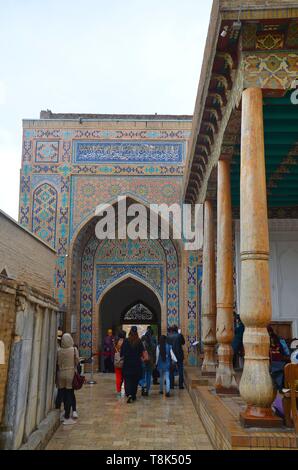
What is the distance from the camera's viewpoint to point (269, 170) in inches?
Result: 329

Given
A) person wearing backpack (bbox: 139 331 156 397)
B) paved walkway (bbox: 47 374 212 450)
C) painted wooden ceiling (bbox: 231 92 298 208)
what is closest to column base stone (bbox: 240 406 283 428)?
paved walkway (bbox: 47 374 212 450)

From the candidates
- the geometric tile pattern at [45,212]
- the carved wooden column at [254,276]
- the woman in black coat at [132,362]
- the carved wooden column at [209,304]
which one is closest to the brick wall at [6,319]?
the carved wooden column at [254,276]

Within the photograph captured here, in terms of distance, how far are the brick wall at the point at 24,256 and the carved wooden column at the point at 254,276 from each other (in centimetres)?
446

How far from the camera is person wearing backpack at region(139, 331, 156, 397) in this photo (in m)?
8.18

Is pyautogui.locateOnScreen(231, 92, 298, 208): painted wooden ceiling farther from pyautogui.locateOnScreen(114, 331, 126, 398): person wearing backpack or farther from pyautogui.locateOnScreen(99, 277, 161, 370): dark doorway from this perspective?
pyautogui.locateOnScreen(99, 277, 161, 370): dark doorway

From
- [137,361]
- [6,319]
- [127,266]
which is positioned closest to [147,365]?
[137,361]

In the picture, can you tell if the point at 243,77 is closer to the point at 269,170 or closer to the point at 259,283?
the point at 259,283

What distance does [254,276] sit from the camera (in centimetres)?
429

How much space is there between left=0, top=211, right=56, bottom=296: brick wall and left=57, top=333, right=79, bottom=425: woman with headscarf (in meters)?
2.30

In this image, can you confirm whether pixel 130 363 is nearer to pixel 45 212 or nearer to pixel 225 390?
pixel 225 390

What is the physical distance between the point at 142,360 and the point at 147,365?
259mm

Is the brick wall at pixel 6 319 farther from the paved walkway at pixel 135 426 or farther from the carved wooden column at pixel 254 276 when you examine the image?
the carved wooden column at pixel 254 276

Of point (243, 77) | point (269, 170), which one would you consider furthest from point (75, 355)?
point (269, 170)

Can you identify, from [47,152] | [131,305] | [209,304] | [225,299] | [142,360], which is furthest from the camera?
[131,305]
